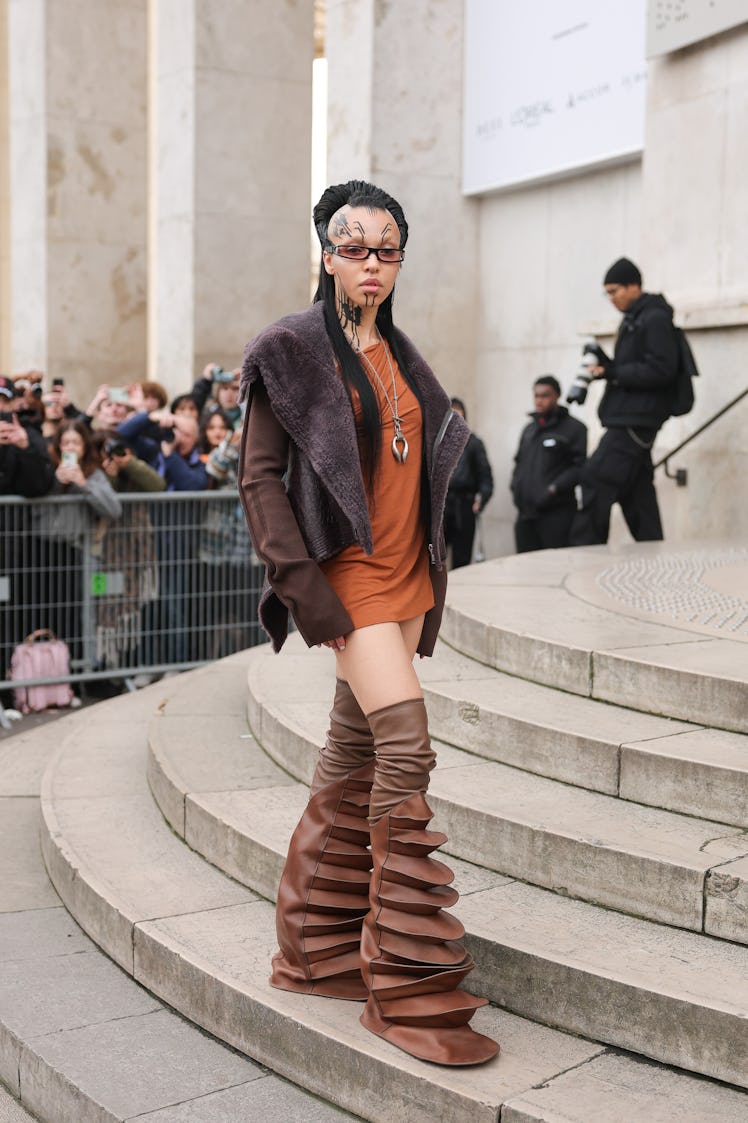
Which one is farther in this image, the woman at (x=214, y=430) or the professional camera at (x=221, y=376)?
the professional camera at (x=221, y=376)

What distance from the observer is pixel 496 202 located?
520 inches

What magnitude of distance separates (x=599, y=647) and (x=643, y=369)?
13.2 ft

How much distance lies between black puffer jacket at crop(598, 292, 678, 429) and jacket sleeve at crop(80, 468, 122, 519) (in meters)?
3.19

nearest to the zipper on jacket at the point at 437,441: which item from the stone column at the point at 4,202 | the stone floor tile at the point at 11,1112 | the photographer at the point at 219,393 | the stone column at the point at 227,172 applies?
the stone floor tile at the point at 11,1112

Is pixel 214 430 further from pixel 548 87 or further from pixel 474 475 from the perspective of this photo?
pixel 548 87

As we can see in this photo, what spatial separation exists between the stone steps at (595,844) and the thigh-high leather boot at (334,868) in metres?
0.66

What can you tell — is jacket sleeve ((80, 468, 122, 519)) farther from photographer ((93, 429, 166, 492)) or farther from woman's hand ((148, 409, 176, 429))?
woman's hand ((148, 409, 176, 429))

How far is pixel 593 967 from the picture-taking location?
132 inches

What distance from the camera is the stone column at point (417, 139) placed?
41.1ft

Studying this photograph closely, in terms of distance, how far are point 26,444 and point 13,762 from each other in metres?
2.08

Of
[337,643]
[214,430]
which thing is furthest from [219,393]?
[337,643]

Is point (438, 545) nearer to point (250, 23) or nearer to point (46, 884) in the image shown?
point (46, 884)

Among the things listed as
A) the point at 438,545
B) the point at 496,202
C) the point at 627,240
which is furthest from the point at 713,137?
the point at 438,545

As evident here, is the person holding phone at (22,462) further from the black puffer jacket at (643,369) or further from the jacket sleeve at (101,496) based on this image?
the black puffer jacket at (643,369)
